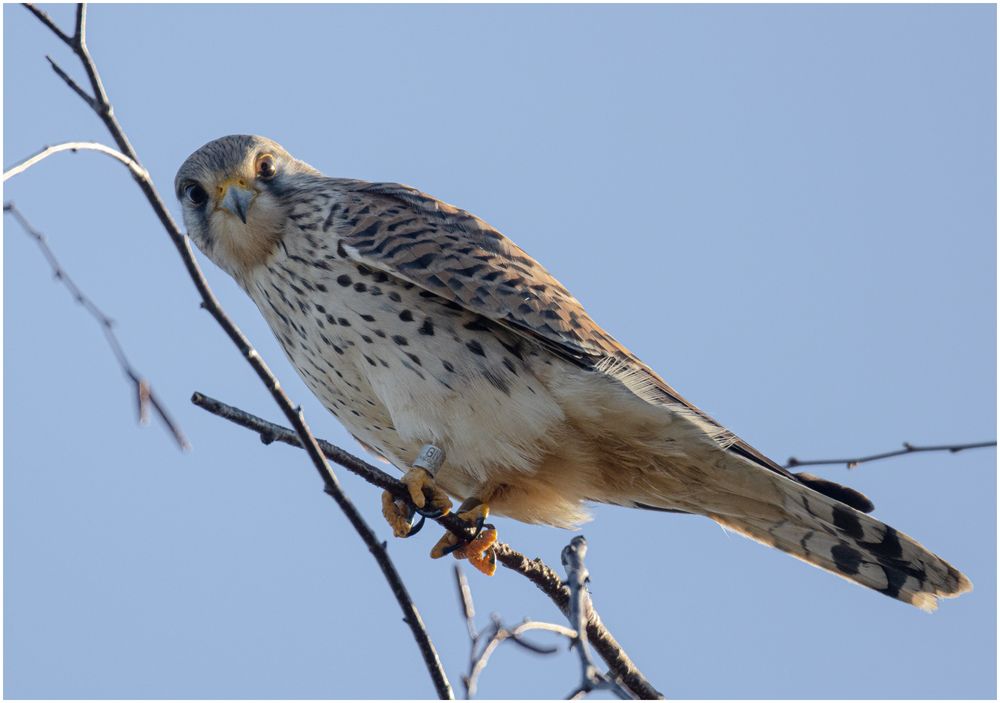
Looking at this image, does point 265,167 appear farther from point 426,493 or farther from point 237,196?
point 426,493

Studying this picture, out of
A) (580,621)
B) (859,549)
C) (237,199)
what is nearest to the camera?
(580,621)

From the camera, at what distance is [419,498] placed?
368cm

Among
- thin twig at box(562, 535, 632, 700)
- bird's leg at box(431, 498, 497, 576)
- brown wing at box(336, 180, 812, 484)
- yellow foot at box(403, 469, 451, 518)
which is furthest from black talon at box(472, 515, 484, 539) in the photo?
thin twig at box(562, 535, 632, 700)

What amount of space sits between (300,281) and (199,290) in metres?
2.14

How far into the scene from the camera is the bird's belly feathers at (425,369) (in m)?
3.79

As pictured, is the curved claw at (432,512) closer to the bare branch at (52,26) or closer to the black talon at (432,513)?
the black talon at (432,513)

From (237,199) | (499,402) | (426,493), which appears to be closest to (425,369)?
(499,402)

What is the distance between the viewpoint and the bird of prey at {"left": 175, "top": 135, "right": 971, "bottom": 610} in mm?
3803

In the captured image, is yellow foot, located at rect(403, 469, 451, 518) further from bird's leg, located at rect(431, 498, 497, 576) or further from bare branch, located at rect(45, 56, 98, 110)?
bare branch, located at rect(45, 56, 98, 110)

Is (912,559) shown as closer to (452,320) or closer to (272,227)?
(452,320)

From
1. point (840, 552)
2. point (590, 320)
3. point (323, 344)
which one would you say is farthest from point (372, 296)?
point (840, 552)

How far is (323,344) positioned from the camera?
3988 millimetres

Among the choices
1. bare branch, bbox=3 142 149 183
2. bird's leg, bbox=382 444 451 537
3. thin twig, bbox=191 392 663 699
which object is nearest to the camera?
bare branch, bbox=3 142 149 183

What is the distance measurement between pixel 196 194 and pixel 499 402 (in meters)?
1.68
